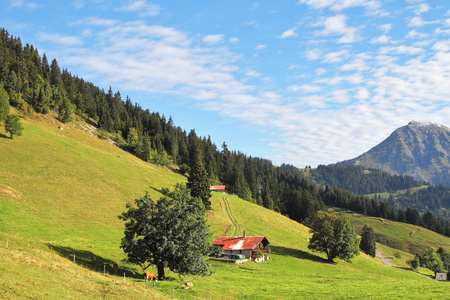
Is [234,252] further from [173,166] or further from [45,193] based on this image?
[173,166]

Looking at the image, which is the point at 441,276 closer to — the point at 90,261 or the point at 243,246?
the point at 243,246

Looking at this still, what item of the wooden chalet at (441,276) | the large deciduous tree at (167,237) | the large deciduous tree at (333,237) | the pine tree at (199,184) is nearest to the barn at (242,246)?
the large deciduous tree at (333,237)

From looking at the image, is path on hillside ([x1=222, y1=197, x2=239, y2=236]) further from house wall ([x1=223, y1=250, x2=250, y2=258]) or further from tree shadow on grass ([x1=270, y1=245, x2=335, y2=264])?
house wall ([x1=223, y1=250, x2=250, y2=258])

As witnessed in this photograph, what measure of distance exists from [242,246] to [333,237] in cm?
2731

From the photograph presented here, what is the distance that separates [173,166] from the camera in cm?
18325

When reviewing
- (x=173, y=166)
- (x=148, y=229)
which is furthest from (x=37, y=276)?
(x=173, y=166)

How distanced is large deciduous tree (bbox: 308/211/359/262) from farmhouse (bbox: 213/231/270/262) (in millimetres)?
16972

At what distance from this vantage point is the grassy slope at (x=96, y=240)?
3041cm

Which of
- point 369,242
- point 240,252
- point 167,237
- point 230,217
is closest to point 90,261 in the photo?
point 167,237

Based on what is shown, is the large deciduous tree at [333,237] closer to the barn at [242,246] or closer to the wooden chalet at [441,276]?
the barn at [242,246]

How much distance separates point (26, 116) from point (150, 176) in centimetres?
6106

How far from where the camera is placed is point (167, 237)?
3984 centimetres

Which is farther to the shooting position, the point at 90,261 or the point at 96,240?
the point at 96,240

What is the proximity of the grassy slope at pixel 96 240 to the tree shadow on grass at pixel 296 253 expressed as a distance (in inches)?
14.1
